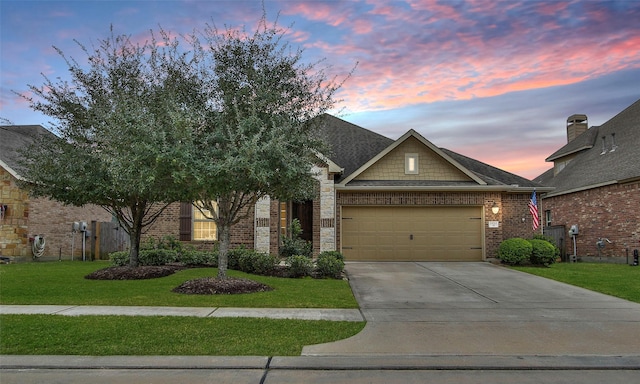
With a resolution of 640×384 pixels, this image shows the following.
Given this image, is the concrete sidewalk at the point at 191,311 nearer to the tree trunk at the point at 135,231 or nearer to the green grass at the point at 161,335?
the green grass at the point at 161,335

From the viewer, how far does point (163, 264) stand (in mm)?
15547

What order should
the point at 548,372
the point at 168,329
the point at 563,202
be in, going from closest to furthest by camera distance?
1. the point at 548,372
2. the point at 168,329
3. the point at 563,202

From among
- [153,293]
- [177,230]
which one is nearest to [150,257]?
[177,230]

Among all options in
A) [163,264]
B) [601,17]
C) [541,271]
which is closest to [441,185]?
[541,271]

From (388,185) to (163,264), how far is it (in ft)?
28.5

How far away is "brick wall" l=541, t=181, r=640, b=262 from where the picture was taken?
20531 mm

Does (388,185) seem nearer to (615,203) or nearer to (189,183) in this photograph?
(189,183)

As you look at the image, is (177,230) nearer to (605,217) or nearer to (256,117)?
(256,117)

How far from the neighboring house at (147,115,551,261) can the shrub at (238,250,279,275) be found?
3.25m

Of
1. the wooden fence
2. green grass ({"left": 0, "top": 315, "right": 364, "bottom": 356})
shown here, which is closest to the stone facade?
the wooden fence

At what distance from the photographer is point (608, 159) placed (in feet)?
79.4

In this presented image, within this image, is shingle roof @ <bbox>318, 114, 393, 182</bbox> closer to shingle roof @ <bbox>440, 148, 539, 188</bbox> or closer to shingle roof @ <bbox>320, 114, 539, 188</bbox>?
shingle roof @ <bbox>320, 114, 539, 188</bbox>

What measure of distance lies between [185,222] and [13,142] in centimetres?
1003

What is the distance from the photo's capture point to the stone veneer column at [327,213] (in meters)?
17.4
